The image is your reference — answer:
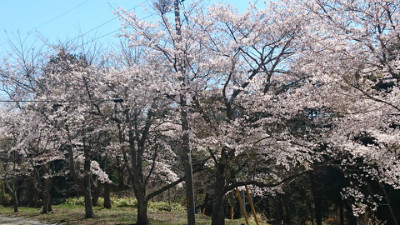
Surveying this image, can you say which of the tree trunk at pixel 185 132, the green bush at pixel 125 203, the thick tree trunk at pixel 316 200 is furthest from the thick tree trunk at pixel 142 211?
the thick tree trunk at pixel 316 200

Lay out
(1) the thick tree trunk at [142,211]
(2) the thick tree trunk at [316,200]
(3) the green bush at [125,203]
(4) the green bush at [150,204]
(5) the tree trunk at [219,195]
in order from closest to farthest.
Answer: (5) the tree trunk at [219,195], (1) the thick tree trunk at [142,211], (4) the green bush at [150,204], (2) the thick tree trunk at [316,200], (3) the green bush at [125,203]

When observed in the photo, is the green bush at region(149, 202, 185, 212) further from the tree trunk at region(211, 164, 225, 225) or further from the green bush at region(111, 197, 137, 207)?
the tree trunk at region(211, 164, 225, 225)

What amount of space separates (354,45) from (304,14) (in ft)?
7.80

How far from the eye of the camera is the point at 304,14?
9922mm

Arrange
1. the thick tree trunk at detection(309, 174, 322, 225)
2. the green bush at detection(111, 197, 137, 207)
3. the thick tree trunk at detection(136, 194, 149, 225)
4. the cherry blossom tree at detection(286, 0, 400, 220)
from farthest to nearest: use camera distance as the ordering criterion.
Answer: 1. the green bush at detection(111, 197, 137, 207)
2. the thick tree trunk at detection(309, 174, 322, 225)
3. the thick tree trunk at detection(136, 194, 149, 225)
4. the cherry blossom tree at detection(286, 0, 400, 220)

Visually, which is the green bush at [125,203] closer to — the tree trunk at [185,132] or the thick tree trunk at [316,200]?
the thick tree trunk at [316,200]

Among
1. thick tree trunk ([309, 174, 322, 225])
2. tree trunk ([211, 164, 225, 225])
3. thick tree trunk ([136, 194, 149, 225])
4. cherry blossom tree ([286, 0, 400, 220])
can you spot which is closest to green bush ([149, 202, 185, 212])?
thick tree trunk ([136, 194, 149, 225])

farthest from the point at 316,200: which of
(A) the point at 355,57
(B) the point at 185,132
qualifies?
(A) the point at 355,57

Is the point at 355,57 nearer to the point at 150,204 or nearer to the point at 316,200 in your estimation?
the point at 150,204

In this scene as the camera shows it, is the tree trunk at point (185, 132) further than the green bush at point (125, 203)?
No

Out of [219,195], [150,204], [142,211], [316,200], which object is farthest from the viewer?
[316,200]

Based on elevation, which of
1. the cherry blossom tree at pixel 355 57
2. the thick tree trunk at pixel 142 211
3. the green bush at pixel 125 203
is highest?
the cherry blossom tree at pixel 355 57

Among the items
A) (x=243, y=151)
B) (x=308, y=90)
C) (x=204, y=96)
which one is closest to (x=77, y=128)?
(x=204, y=96)

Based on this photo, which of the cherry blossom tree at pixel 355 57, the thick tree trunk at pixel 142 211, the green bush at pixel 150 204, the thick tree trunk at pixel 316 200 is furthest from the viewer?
the thick tree trunk at pixel 316 200
